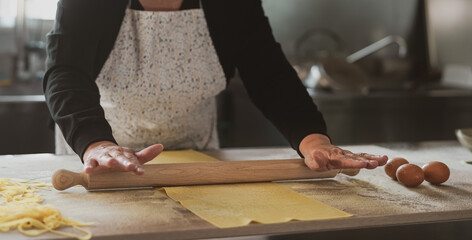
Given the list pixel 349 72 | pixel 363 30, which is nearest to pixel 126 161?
pixel 349 72

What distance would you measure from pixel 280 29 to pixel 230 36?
8.18 feet

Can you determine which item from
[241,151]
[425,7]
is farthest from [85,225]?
[425,7]

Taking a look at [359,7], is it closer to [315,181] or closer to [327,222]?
[315,181]

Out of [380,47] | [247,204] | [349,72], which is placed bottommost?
[247,204]

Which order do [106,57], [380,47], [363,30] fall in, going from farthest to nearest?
[363,30] < [380,47] < [106,57]

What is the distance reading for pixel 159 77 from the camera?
5.03 ft

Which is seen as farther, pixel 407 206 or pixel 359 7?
pixel 359 7

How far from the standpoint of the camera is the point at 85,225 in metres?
0.82

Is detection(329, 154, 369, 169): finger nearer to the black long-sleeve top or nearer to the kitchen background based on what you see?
the black long-sleeve top

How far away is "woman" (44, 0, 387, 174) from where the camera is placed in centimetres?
134

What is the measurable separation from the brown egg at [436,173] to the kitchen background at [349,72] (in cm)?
158

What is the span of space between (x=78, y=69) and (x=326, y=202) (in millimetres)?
644

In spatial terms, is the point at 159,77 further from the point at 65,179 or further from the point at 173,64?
the point at 65,179

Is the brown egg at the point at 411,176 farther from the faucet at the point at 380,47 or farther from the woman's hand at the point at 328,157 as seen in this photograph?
the faucet at the point at 380,47
